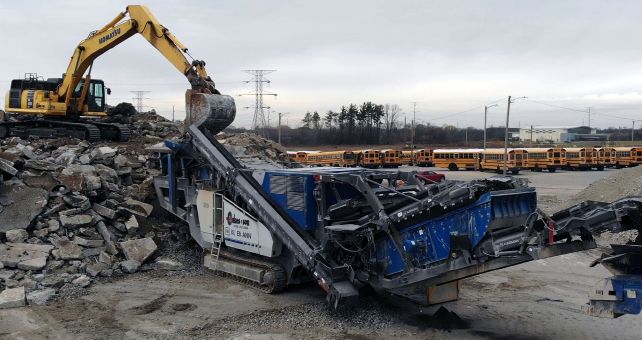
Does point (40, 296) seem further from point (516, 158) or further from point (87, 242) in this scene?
point (516, 158)

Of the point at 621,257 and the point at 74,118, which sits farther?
the point at 74,118

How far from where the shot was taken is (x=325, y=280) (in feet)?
27.6

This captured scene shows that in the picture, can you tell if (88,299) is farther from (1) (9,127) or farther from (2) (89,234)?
(1) (9,127)

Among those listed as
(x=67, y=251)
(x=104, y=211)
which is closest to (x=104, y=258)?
(x=67, y=251)

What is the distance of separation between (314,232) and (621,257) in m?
4.32

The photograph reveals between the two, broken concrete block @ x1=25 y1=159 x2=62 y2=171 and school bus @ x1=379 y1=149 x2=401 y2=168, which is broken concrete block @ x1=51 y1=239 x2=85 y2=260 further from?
school bus @ x1=379 y1=149 x2=401 y2=168

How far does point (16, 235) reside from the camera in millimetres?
10352

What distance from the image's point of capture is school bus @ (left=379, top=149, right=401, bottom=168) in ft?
190

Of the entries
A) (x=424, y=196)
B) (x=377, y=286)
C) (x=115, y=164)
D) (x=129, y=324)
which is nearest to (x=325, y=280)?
(x=377, y=286)

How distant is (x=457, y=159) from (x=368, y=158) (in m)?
8.96

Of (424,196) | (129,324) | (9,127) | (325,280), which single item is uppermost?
Result: (9,127)

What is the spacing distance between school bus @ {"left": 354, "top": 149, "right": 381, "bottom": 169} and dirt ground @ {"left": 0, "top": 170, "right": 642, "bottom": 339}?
150ft

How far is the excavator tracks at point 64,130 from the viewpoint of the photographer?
19.0 metres

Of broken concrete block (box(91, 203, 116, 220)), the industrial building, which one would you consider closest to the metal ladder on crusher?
broken concrete block (box(91, 203, 116, 220))
